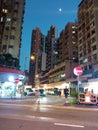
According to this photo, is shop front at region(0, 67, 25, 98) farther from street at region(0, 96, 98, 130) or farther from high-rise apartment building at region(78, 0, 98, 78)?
street at region(0, 96, 98, 130)

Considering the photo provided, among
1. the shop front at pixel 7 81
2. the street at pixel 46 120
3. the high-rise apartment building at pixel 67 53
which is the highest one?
the high-rise apartment building at pixel 67 53

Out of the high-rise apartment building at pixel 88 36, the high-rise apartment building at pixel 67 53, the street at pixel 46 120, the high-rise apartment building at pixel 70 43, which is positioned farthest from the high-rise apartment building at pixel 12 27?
the street at pixel 46 120

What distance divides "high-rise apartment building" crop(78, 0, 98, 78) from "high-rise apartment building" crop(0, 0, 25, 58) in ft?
84.7

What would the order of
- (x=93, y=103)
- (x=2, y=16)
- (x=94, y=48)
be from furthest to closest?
(x=94, y=48)
(x=2, y=16)
(x=93, y=103)

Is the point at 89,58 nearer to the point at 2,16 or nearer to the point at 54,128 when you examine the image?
the point at 2,16

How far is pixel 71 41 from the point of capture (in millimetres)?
95875

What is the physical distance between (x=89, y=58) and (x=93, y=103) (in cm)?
4737

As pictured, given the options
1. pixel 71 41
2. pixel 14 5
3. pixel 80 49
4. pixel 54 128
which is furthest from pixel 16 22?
pixel 54 128

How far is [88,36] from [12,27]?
29249 millimetres

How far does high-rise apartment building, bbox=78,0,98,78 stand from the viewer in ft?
200

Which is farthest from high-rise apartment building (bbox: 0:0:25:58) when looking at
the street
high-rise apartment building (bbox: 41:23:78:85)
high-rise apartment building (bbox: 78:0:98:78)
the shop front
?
the street

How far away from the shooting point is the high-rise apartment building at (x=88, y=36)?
2397 inches

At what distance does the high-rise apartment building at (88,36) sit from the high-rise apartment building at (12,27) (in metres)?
25.8

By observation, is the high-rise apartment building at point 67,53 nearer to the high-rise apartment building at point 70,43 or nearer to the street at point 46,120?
the high-rise apartment building at point 70,43
